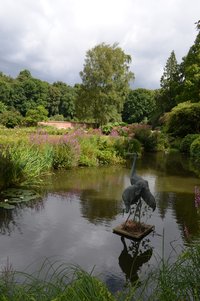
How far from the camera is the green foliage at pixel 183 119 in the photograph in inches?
835

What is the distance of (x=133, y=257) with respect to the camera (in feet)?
12.9

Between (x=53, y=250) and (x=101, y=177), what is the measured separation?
5.64 metres

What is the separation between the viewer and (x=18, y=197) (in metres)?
6.29

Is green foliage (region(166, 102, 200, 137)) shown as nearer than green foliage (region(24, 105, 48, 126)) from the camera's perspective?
Yes

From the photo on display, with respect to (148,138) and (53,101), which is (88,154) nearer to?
(148,138)

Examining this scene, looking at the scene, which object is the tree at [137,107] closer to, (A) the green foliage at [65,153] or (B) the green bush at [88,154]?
(B) the green bush at [88,154]

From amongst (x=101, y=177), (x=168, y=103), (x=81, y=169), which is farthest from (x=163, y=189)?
(x=168, y=103)

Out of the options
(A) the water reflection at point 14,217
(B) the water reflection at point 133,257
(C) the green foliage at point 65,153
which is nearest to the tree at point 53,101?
(C) the green foliage at point 65,153

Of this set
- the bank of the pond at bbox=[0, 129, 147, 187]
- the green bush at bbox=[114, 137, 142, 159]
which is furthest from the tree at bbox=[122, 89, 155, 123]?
the bank of the pond at bbox=[0, 129, 147, 187]

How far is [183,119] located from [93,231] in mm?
20080

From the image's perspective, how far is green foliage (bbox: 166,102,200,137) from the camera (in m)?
21.2

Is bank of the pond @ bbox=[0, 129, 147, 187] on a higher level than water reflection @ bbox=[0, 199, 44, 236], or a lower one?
higher

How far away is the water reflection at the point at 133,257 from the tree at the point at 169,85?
108 ft

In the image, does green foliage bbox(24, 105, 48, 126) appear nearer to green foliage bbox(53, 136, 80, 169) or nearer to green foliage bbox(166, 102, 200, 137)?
green foliage bbox(166, 102, 200, 137)
